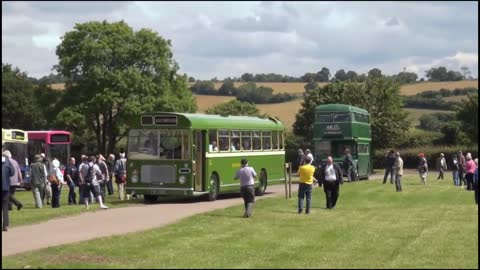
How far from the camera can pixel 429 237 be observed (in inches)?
622

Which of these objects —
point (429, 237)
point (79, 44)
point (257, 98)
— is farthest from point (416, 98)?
point (429, 237)

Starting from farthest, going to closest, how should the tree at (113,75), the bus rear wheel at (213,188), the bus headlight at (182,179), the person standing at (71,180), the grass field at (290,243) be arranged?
the tree at (113,75), the bus rear wheel at (213,188), the person standing at (71,180), the bus headlight at (182,179), the grass field at (290,243)

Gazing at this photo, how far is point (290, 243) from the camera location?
14859 mm

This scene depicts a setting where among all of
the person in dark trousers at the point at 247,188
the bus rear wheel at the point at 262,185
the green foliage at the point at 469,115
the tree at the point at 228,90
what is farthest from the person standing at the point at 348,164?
the tree at the point at 228,90

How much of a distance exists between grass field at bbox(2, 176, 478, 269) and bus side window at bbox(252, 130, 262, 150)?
865cm

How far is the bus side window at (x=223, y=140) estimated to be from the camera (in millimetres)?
28484

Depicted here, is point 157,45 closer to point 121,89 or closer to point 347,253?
point 121,89

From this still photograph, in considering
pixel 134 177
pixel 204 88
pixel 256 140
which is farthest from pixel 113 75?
pixel 204 88

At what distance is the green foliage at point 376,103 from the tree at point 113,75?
14678 millimetres

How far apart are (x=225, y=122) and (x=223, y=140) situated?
834 mm

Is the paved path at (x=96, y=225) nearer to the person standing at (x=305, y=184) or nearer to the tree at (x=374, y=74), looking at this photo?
the person standing at (x=305, y=184)

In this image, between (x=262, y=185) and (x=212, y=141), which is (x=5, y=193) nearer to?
(x=212, y=141)

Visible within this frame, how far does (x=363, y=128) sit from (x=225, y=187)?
870 inches

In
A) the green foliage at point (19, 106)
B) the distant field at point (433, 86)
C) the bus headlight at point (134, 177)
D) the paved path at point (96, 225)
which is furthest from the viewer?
the distant field at point (433, 86)
